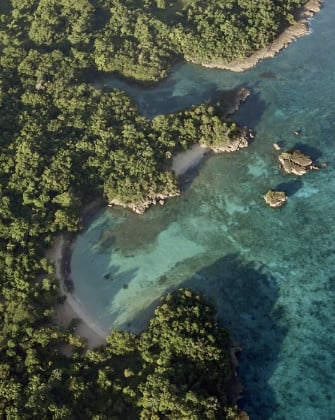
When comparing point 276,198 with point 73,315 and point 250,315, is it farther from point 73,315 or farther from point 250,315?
point 73,315

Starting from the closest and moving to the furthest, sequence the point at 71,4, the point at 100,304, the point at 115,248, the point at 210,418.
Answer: the point at 210,418
the point at 100,304
the point at 115,248
the point at 71,4

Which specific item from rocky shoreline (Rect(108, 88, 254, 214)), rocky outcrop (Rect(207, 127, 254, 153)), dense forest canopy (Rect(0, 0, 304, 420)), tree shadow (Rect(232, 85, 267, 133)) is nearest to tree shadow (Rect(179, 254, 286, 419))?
dense forest canopy (Rect(0, 0, 304, 420))

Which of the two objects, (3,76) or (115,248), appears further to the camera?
(3,76)

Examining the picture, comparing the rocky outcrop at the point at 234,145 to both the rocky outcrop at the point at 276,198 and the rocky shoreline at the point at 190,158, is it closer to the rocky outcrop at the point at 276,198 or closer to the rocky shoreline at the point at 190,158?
the rocky shoreline at the point at 190,158

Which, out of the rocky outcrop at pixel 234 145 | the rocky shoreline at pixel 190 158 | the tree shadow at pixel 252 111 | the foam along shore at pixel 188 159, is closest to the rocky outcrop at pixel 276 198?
the rocky outcrop at pixel 234 145

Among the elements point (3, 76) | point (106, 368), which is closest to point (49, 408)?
point (106, 368)

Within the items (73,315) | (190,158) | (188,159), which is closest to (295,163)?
(190,158)

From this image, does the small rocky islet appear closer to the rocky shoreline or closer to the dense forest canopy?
the rocky shoreline

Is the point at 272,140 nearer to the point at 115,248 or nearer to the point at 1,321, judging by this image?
the point at 115,248
